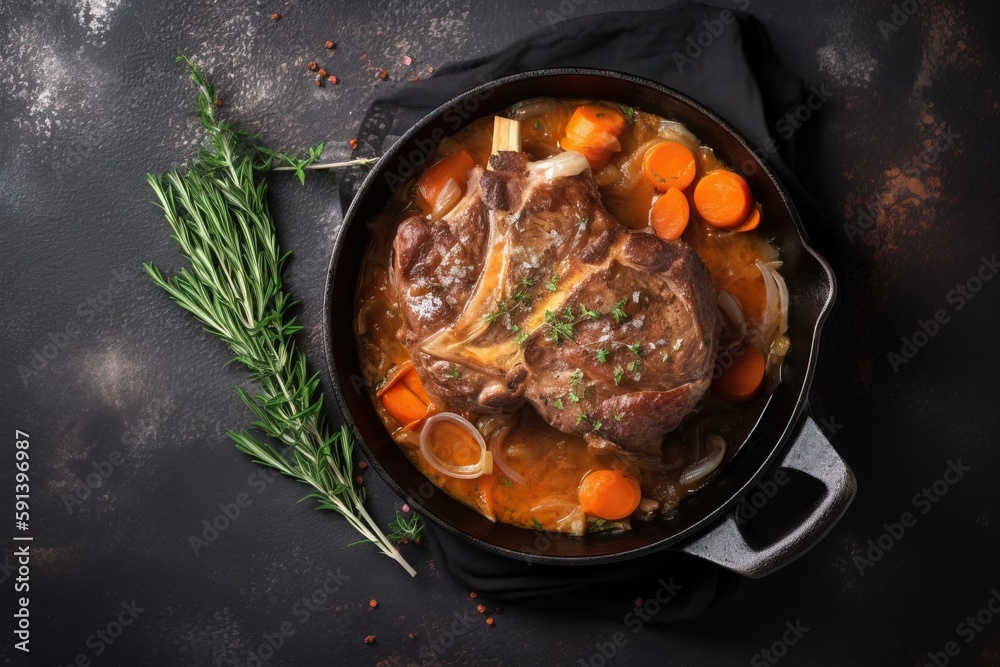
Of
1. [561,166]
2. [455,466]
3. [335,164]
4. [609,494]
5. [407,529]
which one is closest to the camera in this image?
[561,166]

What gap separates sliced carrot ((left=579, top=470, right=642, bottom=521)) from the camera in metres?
3.34

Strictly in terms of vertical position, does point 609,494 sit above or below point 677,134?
below

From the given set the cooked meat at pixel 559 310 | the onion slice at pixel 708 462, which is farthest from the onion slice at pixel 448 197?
the onion slice at pixel 708 462

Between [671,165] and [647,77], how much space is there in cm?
48

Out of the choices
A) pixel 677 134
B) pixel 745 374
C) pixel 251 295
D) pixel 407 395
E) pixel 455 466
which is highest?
pixel 251 295

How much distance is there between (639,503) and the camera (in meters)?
3.44

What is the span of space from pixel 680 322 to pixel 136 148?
9.51 ft

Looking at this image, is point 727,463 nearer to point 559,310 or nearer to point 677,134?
point 559,310

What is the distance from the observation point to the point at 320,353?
12.4 feet

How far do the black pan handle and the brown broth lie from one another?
419mm

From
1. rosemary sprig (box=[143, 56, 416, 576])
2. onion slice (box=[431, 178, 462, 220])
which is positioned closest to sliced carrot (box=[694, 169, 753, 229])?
onion slice (box=[431, 178, 462, 220])

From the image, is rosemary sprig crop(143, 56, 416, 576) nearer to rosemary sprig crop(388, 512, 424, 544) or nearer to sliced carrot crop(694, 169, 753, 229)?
rosemary sprig crop(388, 512, 424, 544)

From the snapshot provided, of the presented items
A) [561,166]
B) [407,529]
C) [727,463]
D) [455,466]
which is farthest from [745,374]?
[407,529]

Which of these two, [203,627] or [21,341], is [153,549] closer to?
[203,627]
